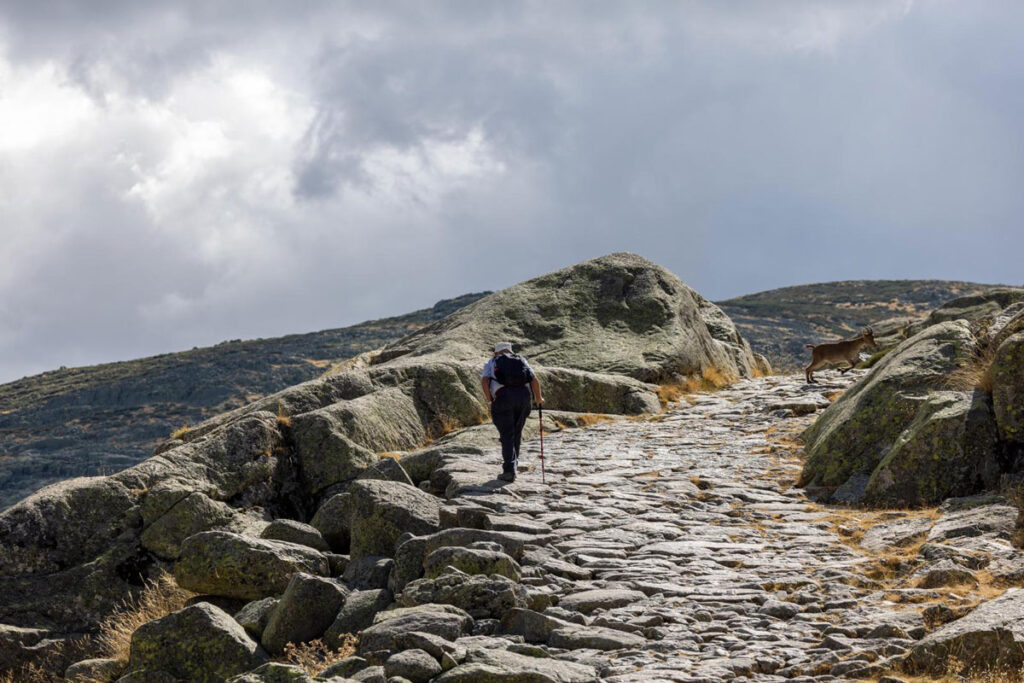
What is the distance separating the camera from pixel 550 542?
12.4 metres

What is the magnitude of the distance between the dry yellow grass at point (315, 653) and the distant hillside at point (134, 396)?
210 ft

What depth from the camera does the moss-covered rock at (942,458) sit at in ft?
43.8

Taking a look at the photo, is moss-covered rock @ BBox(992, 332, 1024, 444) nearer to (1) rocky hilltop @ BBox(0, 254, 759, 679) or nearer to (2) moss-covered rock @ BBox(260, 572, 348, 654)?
(1) rocky hilltop @ BBox(0, 254, 759, 679)

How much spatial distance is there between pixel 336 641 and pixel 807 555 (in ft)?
18.0

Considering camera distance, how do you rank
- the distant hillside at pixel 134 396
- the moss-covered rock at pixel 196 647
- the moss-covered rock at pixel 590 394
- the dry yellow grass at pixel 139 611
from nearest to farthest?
the moss-covered rock at pixel 196 647
the dry yellow grass at pixel 139 611
the moss-covered rock at pixel 590 394
the distant hillside at pixel 134 396

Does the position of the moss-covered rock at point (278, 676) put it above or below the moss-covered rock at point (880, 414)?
below

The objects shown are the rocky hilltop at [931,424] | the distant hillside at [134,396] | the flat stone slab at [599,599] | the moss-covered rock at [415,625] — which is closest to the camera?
the moss-covered rock at [415,625]

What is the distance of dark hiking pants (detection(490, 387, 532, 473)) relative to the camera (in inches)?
626

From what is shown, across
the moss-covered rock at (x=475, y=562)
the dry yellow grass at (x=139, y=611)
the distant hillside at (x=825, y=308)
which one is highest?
the distant hillside at (x=825, y=308)

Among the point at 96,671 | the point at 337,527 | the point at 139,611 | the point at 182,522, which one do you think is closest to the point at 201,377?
the point at 182,522

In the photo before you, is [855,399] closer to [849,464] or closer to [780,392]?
[849,464]

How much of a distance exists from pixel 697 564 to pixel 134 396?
102m

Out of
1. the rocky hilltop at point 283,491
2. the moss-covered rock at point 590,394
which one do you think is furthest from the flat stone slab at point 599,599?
the moss-covered rock at point 590,394

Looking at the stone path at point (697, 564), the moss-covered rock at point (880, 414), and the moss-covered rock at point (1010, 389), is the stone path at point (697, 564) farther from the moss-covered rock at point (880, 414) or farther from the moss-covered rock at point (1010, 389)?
the moss-covered rock at point (1010, 389)
